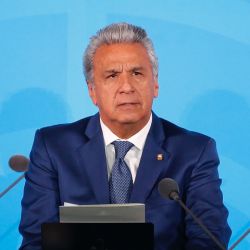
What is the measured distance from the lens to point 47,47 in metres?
3.35

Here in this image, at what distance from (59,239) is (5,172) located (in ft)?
4.45

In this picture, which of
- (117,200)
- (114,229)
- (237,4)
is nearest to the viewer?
(114,229)

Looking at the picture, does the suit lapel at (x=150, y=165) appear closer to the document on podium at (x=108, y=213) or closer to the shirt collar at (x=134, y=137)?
the shirt collar at (x=134, y=137)

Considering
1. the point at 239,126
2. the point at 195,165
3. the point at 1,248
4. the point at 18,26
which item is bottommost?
the point at 1,248

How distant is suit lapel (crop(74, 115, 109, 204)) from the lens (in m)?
2.68

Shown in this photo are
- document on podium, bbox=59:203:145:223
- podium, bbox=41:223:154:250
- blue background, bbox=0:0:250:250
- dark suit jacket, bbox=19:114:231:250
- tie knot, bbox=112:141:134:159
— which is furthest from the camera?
blue background, bbox=0:0:250:250

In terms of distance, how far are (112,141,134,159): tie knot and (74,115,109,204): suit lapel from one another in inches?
2.3

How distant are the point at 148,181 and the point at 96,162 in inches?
9.2

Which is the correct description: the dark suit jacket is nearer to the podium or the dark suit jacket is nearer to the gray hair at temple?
the gray hair at temple

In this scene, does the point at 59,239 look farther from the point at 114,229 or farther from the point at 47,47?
the point at 47,47

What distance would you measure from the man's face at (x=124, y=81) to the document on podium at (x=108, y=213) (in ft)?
1.69

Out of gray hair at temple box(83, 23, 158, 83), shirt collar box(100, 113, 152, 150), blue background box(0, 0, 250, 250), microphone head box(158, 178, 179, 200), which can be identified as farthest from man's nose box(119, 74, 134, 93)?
blue background box(0, 0, 250, 250)

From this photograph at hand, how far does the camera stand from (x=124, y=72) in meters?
2.67

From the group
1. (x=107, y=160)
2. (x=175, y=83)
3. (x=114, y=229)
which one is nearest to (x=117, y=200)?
(x=107, y=160)
